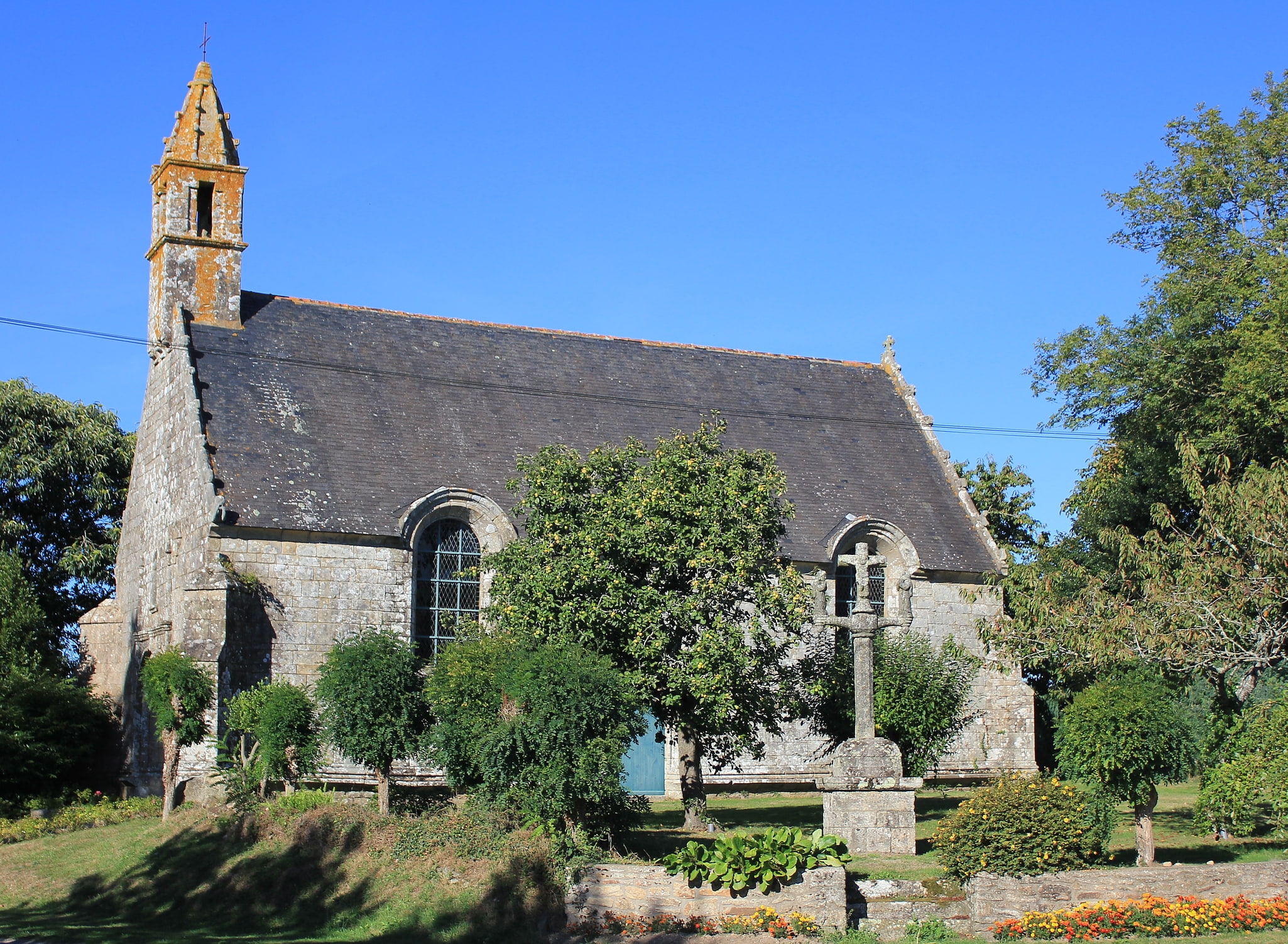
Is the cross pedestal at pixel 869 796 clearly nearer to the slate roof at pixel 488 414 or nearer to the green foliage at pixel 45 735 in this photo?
the slate roof at pixel 488 414

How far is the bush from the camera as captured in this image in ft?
47.3

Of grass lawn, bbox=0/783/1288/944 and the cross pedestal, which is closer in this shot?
grass lawn, bbox=0/783/1288/944

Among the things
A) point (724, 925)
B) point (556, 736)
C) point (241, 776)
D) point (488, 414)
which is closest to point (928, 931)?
point (724, 925)

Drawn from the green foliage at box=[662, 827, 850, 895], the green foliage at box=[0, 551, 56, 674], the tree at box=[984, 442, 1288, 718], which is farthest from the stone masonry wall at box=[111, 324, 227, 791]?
the tree at box=[984, 442, 1288, 718]

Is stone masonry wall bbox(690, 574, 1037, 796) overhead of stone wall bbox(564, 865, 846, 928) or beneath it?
overhead

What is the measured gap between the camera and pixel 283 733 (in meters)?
18.9

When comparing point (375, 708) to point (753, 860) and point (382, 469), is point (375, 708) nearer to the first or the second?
point (753, 860)

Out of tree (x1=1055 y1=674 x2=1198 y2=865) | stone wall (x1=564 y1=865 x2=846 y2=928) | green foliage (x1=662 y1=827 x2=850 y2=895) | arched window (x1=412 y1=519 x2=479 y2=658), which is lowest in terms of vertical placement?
stone wall (x1=564 y1=865 x2=846 y2=928)

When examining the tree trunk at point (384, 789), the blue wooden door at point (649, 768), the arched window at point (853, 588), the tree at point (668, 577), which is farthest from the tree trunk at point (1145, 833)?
the blue wooden door at point (649, 768)

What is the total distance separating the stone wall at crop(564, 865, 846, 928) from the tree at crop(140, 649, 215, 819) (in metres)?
9.53

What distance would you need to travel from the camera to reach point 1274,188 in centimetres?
2400

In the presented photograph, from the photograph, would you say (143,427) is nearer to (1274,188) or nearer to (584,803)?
(584,803)

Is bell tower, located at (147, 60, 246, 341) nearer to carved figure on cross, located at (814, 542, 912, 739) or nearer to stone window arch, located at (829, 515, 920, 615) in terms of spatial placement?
stone window arch, located at (829, 515, 920, 615)

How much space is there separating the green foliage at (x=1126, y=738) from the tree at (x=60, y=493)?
949 inches
